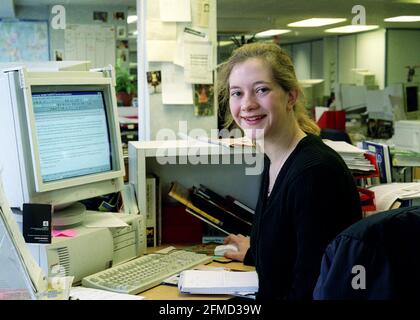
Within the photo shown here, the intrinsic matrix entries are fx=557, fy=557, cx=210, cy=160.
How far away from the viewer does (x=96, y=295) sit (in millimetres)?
1524

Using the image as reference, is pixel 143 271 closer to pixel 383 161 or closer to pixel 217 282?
pixel 217 282

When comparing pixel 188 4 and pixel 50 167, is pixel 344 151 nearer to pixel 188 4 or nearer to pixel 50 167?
pixel 188 4

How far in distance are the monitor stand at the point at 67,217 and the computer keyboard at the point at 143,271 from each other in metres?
0.17

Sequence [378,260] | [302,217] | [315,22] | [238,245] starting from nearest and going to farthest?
[378,260], [302,217], [238,245], [315,22]

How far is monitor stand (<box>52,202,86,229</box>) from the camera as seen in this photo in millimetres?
1681

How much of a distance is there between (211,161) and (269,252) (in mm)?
645

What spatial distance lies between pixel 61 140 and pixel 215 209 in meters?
0.66

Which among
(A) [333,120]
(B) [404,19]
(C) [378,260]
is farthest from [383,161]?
(B) [404,19]

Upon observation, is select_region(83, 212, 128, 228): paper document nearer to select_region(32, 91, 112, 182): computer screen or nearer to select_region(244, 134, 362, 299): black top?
select_region(32, 91, 112, 182): computer screen

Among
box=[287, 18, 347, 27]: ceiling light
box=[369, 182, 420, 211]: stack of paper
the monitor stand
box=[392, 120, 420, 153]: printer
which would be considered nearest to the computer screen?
the monitor stand

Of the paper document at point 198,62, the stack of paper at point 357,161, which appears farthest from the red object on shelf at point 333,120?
the stack of paper at point 357,161

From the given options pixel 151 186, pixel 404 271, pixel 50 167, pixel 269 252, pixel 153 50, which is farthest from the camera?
pixel 153 50

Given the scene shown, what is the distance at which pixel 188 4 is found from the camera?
7.85 feet
